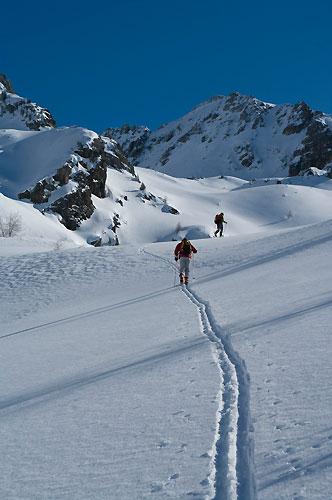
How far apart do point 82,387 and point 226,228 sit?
7850 centimetres

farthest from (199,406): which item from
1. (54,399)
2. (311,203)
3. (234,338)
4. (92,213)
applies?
(311,203)

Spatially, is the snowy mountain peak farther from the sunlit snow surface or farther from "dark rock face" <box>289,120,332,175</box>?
the sunlit snow surface

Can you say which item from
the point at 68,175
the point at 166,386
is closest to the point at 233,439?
the point at 166,386

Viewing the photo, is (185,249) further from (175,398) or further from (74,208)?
(74,208)

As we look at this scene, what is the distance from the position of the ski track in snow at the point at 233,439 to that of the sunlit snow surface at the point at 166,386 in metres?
0.02

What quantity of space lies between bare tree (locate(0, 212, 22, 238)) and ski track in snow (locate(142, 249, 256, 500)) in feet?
151

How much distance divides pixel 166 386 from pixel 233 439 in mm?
1961

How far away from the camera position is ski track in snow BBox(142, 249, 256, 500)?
3.77m

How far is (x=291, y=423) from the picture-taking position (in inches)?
185

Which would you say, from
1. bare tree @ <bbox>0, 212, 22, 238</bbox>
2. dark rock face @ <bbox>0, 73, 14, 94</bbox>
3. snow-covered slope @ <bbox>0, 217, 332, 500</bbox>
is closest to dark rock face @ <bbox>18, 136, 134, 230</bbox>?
bare tree @ <bbox>0, 212, 22, 238</bbox>

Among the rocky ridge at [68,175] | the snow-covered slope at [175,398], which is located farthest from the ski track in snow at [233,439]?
the rocky ridge at [68,175]

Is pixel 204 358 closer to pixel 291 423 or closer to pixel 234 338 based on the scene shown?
pixel 234 338

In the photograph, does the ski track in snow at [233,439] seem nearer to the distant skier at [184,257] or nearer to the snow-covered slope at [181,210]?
the distant skier at [184,257]

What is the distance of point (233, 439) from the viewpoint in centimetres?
453
